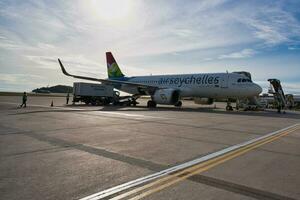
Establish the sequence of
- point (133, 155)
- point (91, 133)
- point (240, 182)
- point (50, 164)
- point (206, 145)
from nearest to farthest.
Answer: point (240, 182), point (50, 164), point (133, 155), point (206, 145), point (91, 133)

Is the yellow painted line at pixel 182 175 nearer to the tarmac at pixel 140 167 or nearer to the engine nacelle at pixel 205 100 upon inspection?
the tarmac at pixel 140 167

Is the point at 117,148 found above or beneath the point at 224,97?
beneath

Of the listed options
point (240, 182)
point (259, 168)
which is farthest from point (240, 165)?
point (240, 182)

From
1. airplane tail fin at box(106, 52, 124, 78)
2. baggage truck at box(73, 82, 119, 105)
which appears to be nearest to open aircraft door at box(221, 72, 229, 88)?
baggage truck at box(73, 82, 119, 105)

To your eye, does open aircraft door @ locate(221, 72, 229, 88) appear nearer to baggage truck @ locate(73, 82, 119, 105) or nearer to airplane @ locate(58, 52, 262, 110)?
airplane @ locate(58, 52, 262, 110)

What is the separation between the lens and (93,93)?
3456 cm

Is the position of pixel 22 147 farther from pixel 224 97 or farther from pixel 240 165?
pixel 224 97

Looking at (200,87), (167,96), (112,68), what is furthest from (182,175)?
(112,68)

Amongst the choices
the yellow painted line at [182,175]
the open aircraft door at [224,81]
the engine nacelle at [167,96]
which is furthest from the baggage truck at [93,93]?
the yellow painted line at [182,175]

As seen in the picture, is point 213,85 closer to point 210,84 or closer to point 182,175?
point 210,84

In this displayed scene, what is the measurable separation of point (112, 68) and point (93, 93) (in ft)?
26.5

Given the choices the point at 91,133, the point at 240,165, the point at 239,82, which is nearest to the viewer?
the point at 240,165

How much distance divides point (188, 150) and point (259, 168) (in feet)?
6.77

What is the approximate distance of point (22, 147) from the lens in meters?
7.16
